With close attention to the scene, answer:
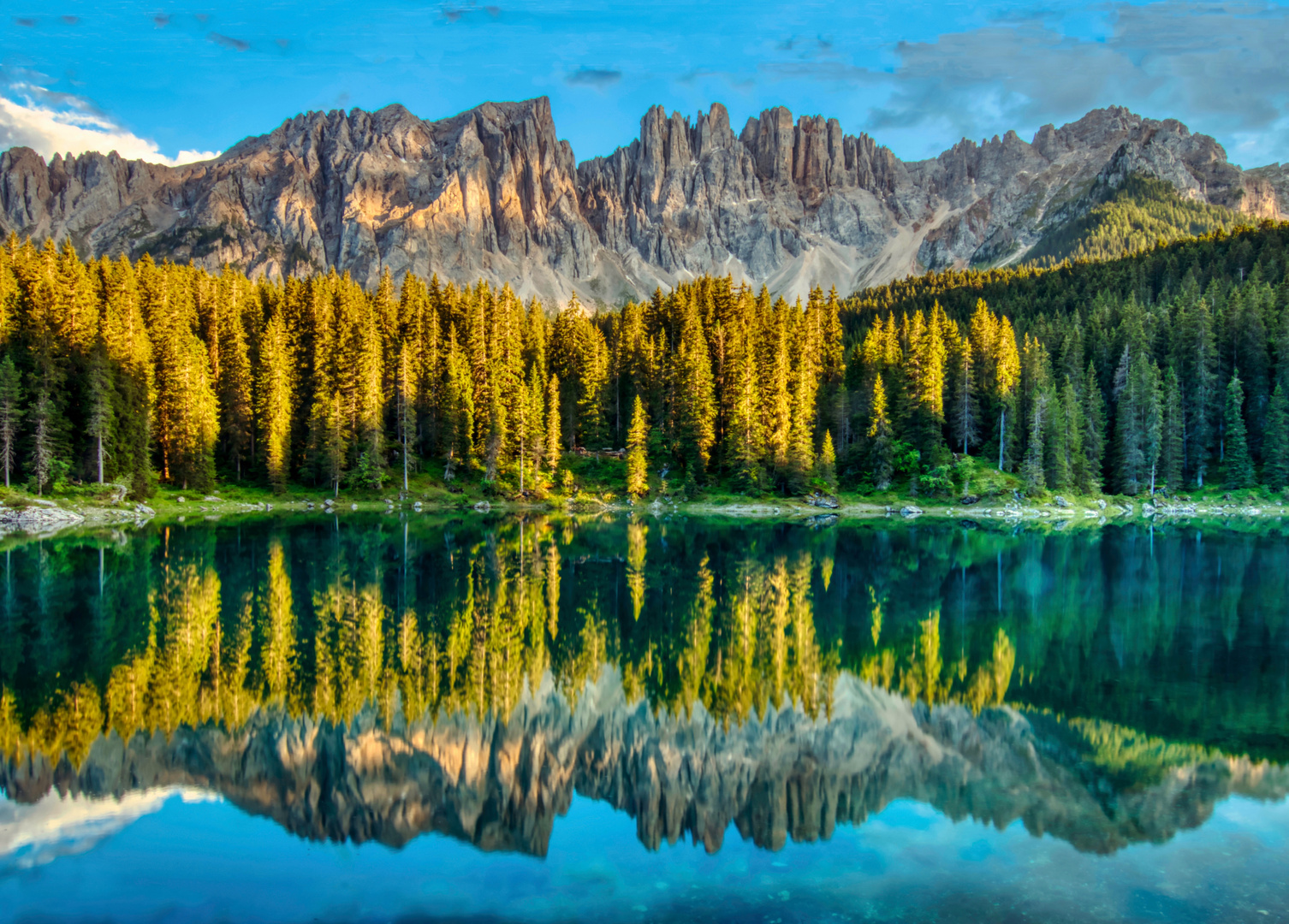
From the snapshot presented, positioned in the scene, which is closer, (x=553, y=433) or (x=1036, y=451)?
(x=1036, y=451)

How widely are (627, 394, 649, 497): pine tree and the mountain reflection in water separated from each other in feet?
123

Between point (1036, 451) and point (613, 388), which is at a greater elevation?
point (613, 388)

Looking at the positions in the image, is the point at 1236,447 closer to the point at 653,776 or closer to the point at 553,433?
the point at 553,433

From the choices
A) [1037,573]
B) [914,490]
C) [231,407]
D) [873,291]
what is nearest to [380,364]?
[231,407]

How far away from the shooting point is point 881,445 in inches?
2990

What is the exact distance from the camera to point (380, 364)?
256 ft

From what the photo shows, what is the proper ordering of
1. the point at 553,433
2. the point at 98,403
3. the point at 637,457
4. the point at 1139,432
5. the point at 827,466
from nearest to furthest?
1. the point at 98,403
2. the point at 637,457
3. the point at 827,466
4. the point at 553,433
5. the point at 1139,432

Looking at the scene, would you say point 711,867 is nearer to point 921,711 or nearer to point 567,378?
point 921,711

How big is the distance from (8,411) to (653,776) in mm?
60569

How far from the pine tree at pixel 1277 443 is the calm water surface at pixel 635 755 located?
61.3m

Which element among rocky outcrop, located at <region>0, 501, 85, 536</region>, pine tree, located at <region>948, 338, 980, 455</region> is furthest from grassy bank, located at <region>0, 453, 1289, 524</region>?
rocky outcrop, located at <region>0, 501, 85, 536</region>

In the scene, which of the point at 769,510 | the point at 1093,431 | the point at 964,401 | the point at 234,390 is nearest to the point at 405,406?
the point at 234,390

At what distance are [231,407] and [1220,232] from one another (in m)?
149

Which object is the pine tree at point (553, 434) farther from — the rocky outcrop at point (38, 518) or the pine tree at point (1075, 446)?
the pine tree at point (1075, 446)
